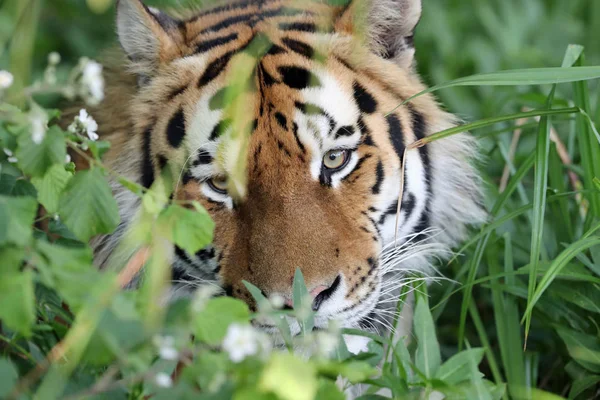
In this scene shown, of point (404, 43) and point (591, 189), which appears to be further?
point (404, 43)

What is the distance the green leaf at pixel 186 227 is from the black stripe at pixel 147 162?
70 cm

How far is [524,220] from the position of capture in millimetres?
2391

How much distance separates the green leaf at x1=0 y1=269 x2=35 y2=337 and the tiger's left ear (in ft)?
3.52

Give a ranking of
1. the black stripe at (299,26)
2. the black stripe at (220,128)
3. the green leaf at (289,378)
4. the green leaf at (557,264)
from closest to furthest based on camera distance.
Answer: the green leaf at (289,378) → the green leaf at (557,264) → the black stripe at (220,128) → the black stripe at (299,26)

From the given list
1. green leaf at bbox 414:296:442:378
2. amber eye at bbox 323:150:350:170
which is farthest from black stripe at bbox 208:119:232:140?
green leaf at bbox 414:296:442:378

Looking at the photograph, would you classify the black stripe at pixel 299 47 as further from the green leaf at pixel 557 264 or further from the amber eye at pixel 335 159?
the green leaf at pixel 557 264

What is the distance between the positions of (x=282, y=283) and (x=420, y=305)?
0.99ft

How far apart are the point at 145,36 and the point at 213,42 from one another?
0.15m

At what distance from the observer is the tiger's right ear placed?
5.90 feet

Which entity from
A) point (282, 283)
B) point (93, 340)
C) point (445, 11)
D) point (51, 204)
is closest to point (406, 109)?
point (282, 283)

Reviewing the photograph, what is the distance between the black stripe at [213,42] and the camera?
185cm

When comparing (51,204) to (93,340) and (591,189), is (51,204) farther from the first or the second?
(591,189)

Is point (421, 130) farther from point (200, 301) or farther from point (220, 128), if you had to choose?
point (200, 301)

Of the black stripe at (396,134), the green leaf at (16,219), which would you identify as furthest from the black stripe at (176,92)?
the green leaf at (16,219)
